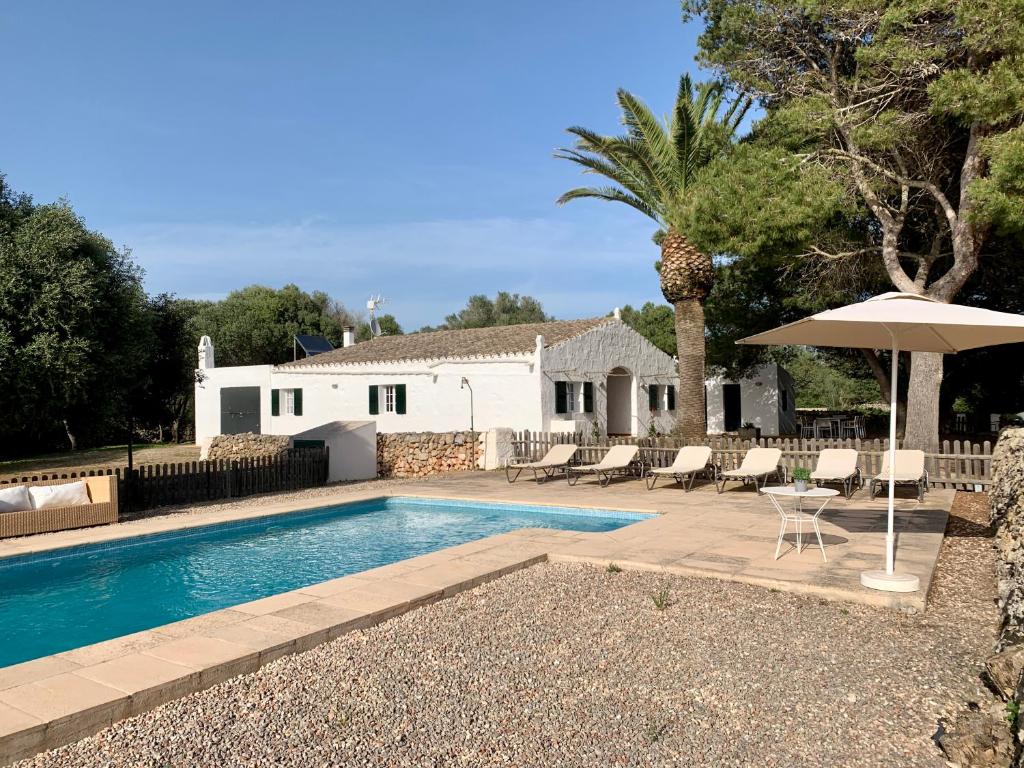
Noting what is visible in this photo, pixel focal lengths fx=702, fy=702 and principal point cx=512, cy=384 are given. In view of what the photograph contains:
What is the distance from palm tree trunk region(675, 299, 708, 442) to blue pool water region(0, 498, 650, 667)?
21.4ft

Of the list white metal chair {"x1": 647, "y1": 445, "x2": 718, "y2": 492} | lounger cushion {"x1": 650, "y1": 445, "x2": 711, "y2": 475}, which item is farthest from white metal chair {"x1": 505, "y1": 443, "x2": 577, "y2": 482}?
lounger cushion {"x1": 650, "y1": 445, "x2": 711, "y2": 475}

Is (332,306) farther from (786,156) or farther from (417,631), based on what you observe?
(417,631)

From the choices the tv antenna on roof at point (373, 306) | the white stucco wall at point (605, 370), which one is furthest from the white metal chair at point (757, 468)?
the tv antenna on roof at point (373, 306)

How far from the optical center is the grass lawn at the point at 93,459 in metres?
20.9

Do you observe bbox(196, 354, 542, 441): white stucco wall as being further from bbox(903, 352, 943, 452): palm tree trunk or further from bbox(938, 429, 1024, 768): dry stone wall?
bbox(938, 429, 1024, 768): dry stone wall

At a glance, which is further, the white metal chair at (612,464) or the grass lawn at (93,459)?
the grass lawn at (93,459)

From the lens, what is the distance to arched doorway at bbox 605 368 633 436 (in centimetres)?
2553

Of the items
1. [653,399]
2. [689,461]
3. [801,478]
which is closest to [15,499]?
[801,478]

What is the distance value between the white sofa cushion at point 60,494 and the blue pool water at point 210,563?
145cm

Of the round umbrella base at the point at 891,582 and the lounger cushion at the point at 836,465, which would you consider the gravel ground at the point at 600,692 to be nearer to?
the round umbrella base at the point at 891,582

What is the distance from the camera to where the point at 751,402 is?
92.5 ft

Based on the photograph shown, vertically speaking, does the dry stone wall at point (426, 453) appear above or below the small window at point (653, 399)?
below

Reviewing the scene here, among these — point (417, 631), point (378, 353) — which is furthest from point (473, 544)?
point (378, 353)

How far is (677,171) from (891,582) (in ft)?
42.5
